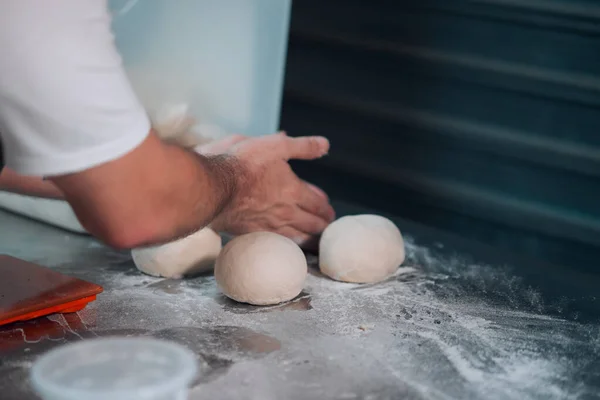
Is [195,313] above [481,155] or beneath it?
beneath

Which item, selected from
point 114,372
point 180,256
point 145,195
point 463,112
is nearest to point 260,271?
point 180,256

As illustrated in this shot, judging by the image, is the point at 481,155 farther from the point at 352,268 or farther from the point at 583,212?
the point at 352,268

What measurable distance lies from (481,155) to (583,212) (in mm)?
364

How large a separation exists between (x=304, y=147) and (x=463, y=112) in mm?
788

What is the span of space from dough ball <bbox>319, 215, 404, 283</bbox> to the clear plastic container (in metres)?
0.73

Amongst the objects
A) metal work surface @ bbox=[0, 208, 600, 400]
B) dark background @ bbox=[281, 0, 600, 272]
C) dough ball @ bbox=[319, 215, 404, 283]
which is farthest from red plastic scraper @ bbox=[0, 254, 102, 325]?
dark background @ bbox=[281, 0, 600, 272]

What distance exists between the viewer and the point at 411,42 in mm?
2689

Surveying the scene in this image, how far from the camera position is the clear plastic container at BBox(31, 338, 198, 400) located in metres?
1.07

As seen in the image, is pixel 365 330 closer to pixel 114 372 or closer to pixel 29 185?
pixel 114 372

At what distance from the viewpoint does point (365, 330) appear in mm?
1622

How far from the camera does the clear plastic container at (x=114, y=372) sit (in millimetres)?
1074

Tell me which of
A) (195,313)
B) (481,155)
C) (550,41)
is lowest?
(195,313)

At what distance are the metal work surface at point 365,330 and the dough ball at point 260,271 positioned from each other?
0.09 feet

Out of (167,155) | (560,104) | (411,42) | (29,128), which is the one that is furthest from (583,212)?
(29,128)
